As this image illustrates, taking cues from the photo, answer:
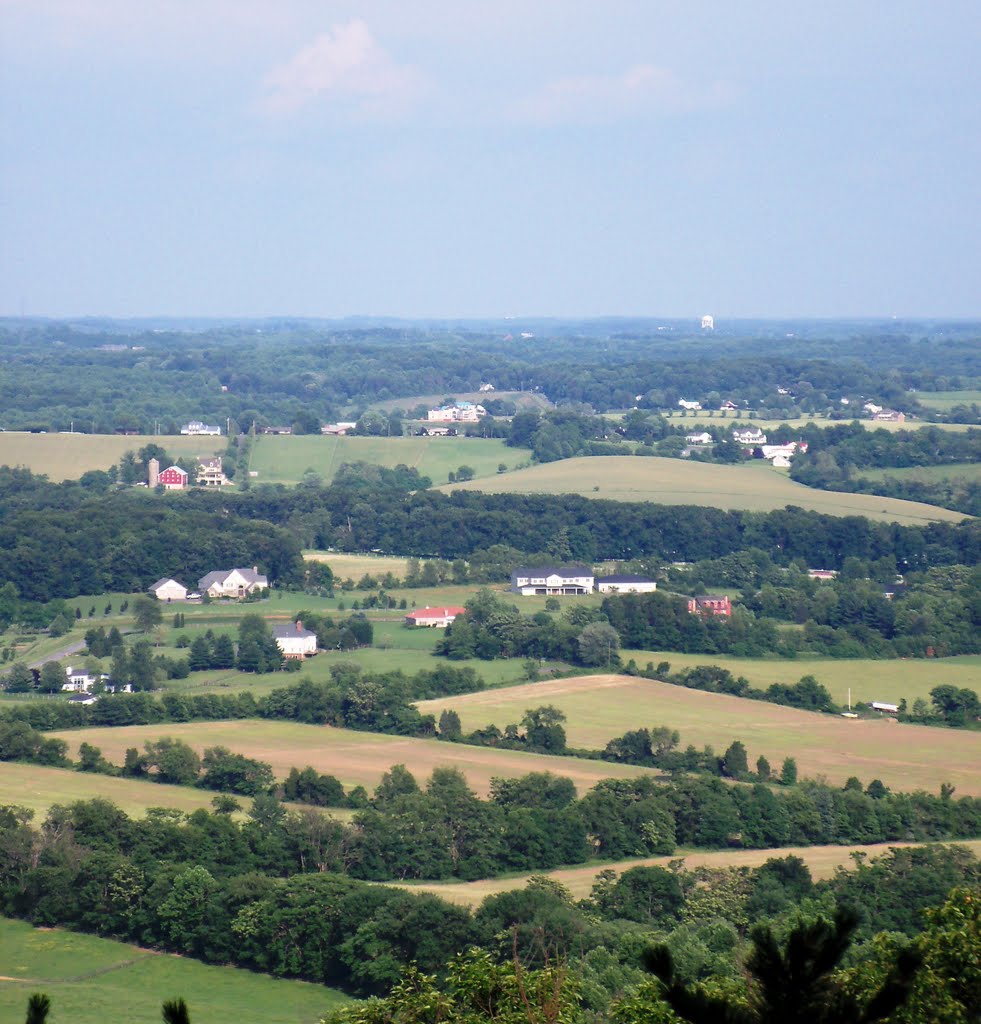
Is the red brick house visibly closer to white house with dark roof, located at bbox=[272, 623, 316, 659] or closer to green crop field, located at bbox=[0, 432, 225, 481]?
white house with dark roof, located at bbox=[272, 623, 316, 659]

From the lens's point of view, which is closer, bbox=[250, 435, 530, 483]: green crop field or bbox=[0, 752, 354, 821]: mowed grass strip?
bbox=[0, 752, 354, 821]: mowed grass strip

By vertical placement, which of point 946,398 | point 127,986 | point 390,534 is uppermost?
point 946,398

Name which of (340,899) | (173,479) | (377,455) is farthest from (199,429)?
(340,899)

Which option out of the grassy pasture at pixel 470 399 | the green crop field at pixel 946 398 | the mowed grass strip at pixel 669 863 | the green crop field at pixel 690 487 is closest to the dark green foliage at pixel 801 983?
the mowed grass strip at pixel 669 863

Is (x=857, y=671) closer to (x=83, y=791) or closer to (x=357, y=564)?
(x=83, y=791)

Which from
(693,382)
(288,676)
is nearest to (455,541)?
(288,676)

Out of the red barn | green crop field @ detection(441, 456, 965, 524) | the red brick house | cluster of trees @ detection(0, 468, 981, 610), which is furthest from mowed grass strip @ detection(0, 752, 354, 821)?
the red barn

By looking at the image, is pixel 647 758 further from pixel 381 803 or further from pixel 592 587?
pixel 592 587
